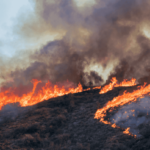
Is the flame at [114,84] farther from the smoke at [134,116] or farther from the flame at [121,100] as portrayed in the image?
the smoke at [134,116]

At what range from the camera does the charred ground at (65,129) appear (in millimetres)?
10234

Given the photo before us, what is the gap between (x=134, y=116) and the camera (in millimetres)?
12109

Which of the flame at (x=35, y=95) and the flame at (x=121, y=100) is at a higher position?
the flame at (x=35, y=95)

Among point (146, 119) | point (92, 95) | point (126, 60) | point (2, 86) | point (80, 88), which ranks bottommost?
point (146, 119)

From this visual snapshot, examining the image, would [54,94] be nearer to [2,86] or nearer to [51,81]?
[51,81]

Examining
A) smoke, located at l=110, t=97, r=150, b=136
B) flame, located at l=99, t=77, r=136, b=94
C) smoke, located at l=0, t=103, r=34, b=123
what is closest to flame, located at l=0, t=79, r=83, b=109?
smoke, located at l=0, t=103, r=34, b=123

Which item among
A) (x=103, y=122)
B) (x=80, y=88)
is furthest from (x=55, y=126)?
(x=80, y=88)

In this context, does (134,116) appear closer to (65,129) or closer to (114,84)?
(65,129)

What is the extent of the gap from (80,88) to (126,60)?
7623mm

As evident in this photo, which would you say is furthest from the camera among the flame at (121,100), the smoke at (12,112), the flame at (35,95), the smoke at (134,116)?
the flame at (35,95)

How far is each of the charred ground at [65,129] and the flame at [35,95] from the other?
50.8 inches

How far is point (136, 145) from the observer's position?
9.30 m

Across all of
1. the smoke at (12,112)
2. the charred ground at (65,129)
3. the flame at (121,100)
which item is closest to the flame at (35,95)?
the smoke at (12,112)

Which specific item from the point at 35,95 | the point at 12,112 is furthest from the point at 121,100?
the point at 12,112
